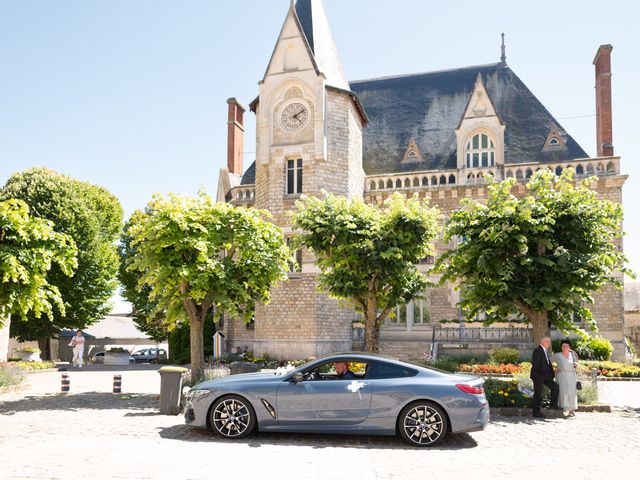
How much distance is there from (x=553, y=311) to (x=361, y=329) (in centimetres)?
1311

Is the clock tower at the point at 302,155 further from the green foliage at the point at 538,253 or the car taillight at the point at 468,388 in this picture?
the car taillight at the point at 468,388

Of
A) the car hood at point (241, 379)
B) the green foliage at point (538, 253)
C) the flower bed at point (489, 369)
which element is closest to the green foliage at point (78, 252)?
the flower bed at point (489, 369)

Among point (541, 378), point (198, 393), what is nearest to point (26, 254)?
point (198, 393)

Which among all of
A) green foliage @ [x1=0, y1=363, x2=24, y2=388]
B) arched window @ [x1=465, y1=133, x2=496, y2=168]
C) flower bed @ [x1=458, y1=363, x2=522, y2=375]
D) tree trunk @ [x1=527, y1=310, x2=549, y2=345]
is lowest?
flower bed @ [x1=458, y1=363, x2=522, y2=375]

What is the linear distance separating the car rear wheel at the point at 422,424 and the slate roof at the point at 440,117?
74.3ft

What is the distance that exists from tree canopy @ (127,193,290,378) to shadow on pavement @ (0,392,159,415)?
157 cm

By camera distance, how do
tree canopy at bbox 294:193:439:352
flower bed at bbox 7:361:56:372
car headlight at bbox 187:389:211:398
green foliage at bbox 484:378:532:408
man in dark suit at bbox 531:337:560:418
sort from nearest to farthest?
car headlight at bbox 187:389:211:398 → man in dark suit at bbox 531:337:560:418 → green foliage at bbox 484:378:532:408 → tree canopy at bbox 294:193:439:352 → flower bed at bbox 7:361:56:372

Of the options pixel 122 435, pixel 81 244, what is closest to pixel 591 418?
pixel 122 435

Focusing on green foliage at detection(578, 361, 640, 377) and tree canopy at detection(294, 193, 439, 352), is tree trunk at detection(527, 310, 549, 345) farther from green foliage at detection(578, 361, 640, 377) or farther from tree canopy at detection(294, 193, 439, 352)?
green foliage at detection(578, 361, 640, 377)

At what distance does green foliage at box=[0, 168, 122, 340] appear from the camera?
104ft

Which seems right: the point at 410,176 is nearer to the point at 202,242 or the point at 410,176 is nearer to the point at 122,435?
the point at 202,242

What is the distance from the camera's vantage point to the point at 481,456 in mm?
8188

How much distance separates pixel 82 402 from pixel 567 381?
10.8 m

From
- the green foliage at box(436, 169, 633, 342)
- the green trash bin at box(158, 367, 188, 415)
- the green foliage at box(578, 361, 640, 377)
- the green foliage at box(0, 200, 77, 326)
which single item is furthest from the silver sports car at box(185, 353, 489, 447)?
the green foliage at box(578, 361, 640, 377)
